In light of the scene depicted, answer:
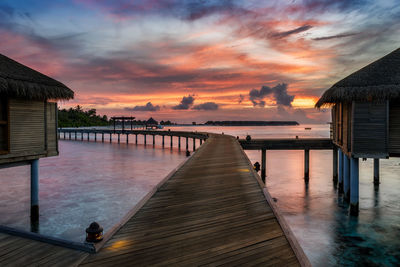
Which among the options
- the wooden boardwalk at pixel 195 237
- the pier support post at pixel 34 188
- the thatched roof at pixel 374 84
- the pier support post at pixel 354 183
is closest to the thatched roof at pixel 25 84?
the pier support post at pixel 34 188

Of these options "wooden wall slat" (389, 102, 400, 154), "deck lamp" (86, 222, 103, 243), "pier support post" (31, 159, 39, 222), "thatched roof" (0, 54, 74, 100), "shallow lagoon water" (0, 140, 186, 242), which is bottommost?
"shallow lagoon water" (0, 140, 186, 242)

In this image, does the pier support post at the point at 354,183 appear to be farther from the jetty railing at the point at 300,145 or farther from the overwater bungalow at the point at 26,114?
the overwater bungalow at the point at 26,114

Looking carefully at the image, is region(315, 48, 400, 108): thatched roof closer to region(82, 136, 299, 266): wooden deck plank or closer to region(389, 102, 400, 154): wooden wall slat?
region(389, 102, 400, 154): wooden wall slat

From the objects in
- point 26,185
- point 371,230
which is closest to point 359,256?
point 371,230

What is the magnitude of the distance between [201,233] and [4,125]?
387 inches

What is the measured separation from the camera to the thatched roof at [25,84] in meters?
10.9

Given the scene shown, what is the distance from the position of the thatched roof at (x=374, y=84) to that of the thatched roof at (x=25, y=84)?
13.3 metres

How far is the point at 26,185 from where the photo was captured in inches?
964

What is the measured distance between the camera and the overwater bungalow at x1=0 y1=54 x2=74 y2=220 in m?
11.1

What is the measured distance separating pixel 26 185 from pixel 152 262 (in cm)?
2473

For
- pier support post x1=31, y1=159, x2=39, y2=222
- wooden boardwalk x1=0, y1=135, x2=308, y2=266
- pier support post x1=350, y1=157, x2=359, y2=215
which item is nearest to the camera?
wooden boardwalk x1=0, y1=135, x2=308, y2=266

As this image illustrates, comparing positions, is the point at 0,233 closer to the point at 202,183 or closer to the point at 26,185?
the point at 202,183

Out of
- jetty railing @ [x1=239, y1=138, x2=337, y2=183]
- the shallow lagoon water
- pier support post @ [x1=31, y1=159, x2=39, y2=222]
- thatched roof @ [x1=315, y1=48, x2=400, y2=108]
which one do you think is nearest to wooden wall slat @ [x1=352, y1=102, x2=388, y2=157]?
thatched roof @ [x1=315, y1=48, x2=400, y2=108]

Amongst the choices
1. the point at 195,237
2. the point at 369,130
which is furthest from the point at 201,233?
the point at 369,130
